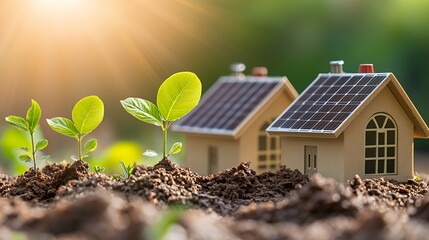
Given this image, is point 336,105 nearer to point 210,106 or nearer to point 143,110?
point 143,110

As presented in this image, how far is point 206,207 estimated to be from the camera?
427 centimetres

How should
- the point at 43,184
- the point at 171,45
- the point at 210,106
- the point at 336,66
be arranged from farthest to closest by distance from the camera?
the point at 171,45 → the point at 210,106 → the point at 336,66 → the point at 43,184

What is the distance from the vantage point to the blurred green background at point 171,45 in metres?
14.3

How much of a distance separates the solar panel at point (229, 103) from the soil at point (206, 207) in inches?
77.2

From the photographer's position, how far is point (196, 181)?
4.94m

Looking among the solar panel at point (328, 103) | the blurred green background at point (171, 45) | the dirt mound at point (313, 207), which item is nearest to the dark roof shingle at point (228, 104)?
the solar panel at point (328, 103)

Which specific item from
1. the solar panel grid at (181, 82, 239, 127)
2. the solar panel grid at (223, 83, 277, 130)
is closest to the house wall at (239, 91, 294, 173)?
the solar panel grid at (223, 83, 277, 130)

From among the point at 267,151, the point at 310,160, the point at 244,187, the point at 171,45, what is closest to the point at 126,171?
the point at 244,187

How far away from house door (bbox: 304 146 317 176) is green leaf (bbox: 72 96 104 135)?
4.66ft

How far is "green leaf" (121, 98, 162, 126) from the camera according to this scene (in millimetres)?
5117

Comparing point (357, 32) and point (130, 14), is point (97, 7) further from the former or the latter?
point (357, 32)

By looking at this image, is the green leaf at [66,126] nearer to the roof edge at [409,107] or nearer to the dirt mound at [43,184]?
the dirt mound at [43,184]

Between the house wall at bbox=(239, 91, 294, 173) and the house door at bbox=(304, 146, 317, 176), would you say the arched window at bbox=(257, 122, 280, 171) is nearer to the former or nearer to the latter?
the house wall at bbox=(239, 91, 294, 173)

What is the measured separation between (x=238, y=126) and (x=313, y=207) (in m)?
3.71
